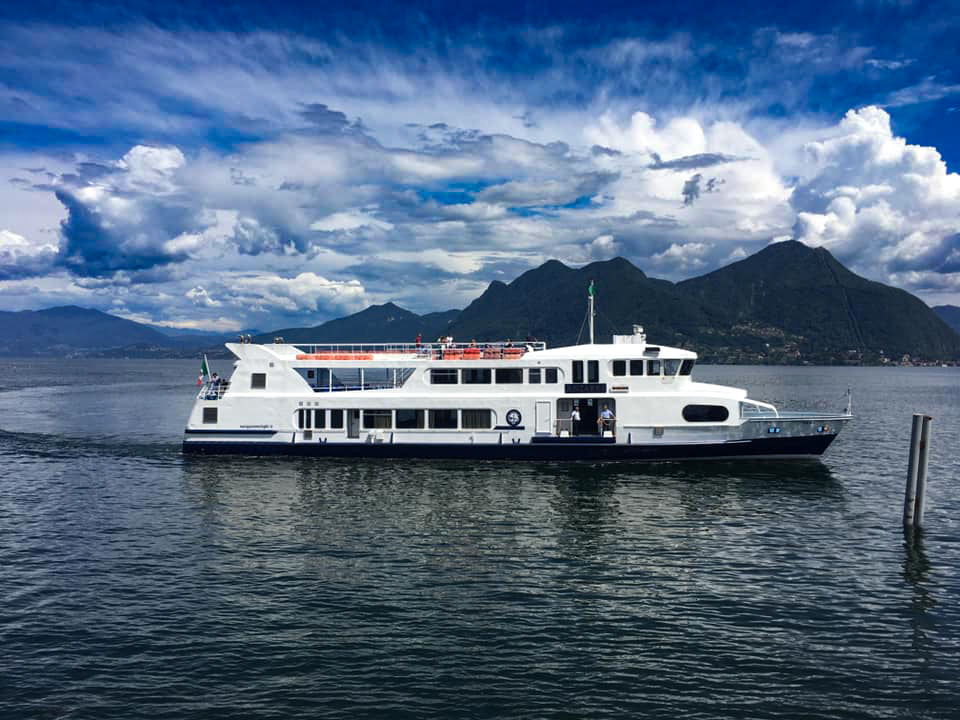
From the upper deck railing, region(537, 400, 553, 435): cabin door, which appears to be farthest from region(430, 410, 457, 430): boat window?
region(537, 400, 553, 435): cabin door

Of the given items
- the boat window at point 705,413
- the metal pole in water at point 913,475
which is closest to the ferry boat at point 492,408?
the boat window at point 705,413

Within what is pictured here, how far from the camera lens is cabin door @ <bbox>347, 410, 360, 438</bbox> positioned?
4347 cm

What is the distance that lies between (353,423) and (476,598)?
25.1 m

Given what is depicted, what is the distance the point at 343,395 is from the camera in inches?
1708

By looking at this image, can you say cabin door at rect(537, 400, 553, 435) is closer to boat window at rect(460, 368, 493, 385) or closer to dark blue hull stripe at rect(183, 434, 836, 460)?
dark blue hull stripe at rect(183, 434, 836, 460)

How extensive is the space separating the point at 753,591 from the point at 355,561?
506 inches

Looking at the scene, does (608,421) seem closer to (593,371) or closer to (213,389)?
(593,371)

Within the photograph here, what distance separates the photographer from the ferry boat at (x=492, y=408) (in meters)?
40.3

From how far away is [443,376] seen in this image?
4338 cm

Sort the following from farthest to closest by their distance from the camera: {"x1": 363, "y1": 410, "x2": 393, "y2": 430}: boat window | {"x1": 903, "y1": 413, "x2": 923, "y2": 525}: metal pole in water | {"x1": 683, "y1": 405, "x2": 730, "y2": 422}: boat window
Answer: {"x1": 363, "y1": 410, "x2": 393, "y2": 430}: boat window, {"x1": 683, "y1": 405, "x2": 730, "y2": 422}: boat window, {"x1": 903, "y1": 413, "x2": 923, "y2": 525}: metal pole in water

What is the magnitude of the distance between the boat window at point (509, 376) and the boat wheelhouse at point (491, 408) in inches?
2.7

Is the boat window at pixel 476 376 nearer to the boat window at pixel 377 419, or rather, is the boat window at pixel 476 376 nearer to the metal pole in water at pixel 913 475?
the boat window at pixel 377 419

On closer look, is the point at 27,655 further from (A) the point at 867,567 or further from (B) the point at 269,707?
(A) the point at 867,567

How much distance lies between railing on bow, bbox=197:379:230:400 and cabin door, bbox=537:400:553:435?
20.9m
